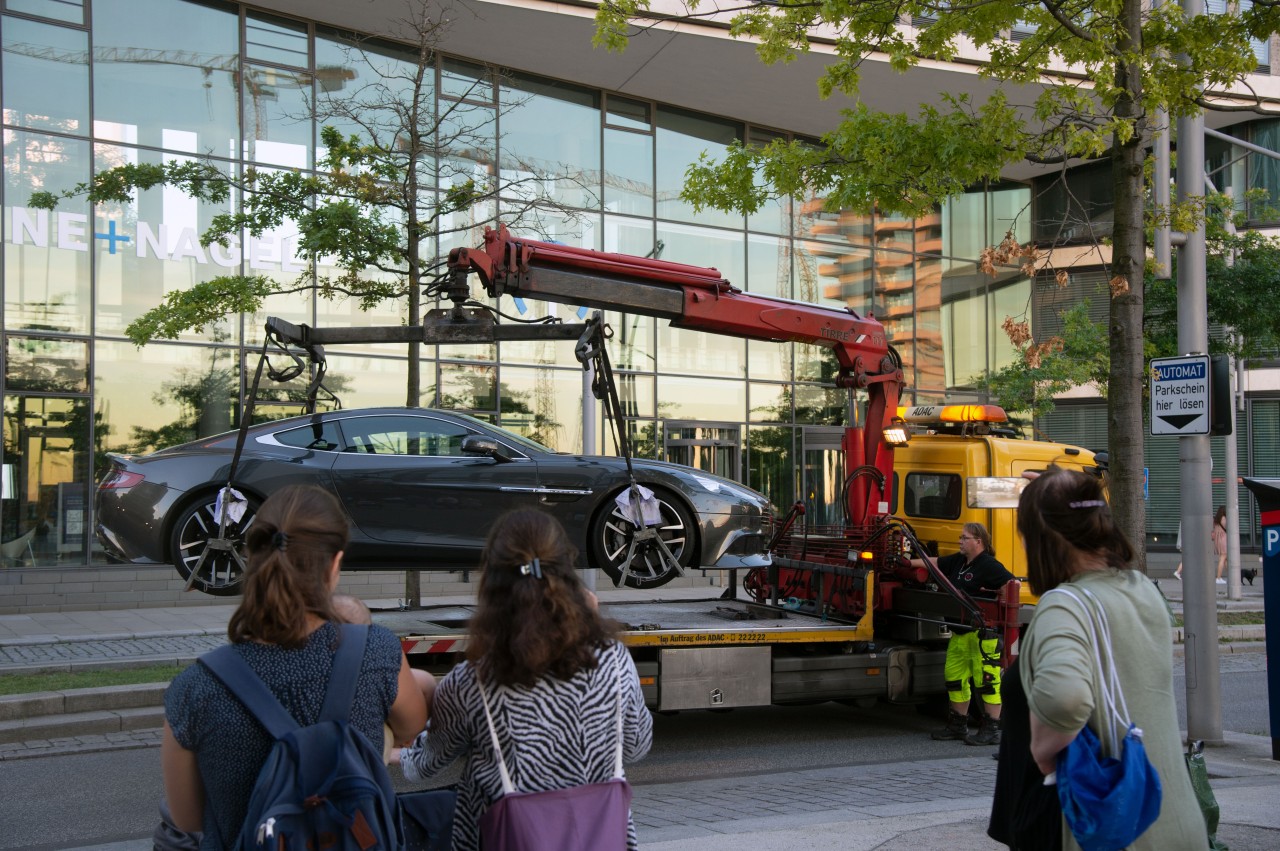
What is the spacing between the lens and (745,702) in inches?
342

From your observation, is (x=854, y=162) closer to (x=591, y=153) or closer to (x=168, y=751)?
(x=168, y=751)

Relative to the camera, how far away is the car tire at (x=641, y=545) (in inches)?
330

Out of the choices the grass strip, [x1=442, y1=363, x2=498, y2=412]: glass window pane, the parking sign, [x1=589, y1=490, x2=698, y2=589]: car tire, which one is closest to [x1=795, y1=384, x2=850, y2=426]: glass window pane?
[x1=442, y1=363, x2=498, y2=412]: glass window pane

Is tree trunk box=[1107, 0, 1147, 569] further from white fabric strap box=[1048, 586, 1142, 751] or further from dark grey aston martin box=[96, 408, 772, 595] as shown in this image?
white fabric strap box=[1048, 586, 1142, 751]

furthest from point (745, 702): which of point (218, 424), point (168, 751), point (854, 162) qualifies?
point (218, 424)

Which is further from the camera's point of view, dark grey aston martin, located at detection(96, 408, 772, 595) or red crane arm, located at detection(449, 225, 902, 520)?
dark grey aston martin, located at detection(96, 408, 772, 595)

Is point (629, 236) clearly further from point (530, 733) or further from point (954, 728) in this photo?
point (530, 733)

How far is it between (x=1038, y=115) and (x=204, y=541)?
6.99m

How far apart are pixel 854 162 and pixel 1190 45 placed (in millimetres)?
2652

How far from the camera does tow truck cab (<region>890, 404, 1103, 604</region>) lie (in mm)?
9805

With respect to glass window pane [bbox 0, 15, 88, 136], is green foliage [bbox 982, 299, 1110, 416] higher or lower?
lower

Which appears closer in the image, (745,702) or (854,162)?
(745,702)

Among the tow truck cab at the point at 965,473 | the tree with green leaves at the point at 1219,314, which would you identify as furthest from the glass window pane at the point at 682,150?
the tow truck cab at the point at 965,473

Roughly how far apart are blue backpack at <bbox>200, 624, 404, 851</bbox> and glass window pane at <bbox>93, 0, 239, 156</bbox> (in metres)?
17.6
